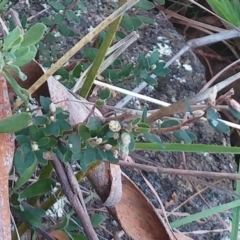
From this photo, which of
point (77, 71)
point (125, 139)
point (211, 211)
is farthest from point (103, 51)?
point (211, 211)

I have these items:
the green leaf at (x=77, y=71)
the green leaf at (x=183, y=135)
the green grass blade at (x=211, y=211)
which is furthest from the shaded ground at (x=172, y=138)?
the green leaf at (x=183, y=135)

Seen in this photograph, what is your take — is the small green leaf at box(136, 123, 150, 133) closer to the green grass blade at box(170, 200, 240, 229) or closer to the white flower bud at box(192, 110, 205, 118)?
the white flower bud at box(192, 110, 205, 118)

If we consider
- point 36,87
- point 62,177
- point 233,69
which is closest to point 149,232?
point 62,177

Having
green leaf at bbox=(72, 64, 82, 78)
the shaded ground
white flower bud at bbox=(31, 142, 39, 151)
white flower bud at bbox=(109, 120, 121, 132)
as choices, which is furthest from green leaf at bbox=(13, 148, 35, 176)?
the shaded ground

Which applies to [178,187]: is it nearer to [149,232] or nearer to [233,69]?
[149,232]

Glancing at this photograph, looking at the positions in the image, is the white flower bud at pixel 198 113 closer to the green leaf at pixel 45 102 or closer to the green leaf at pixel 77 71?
the green leaf at pixel 45 102

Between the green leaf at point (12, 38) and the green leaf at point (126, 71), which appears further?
the green leaf at point (126, 71)

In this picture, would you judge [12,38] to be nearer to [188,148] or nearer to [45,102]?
[45,102]
